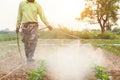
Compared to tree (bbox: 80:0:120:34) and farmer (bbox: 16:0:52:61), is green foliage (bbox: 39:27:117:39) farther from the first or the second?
farmer (bbox: 16:0:52:61)

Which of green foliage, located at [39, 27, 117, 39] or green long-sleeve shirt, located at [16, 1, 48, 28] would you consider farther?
green foliage, located at [39, 27, 117, 39]

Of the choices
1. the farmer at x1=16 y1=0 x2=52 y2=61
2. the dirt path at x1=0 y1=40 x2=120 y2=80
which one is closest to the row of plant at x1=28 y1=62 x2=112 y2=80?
the dirt path at x1=0 y1=40 x2=120 y2=80

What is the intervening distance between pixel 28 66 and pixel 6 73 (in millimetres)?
1340

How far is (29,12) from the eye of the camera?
12836 millimetres

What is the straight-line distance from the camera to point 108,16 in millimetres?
31266

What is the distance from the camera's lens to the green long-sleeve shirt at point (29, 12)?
12859mm

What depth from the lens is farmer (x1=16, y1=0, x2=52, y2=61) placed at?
12883 mm

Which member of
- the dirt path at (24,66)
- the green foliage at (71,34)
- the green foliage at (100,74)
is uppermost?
the green foliage at (100,74)

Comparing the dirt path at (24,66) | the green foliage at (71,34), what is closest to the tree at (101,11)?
the green foliage at (71,34)

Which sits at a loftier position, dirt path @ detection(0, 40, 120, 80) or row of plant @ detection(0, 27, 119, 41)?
dirt path @ detection(0, 40, 120, 80)

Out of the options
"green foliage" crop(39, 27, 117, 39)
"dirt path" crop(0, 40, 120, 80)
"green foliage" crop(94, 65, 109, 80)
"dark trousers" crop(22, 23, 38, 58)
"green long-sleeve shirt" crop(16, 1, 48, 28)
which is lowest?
"green foliage" crop(39, 27, 117, 39)

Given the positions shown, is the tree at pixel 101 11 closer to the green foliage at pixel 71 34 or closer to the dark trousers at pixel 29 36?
the green foliage at pixel 71 34

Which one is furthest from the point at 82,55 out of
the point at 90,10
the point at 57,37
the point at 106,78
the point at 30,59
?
the point at 90,10

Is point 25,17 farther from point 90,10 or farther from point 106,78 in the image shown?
point 90,10
